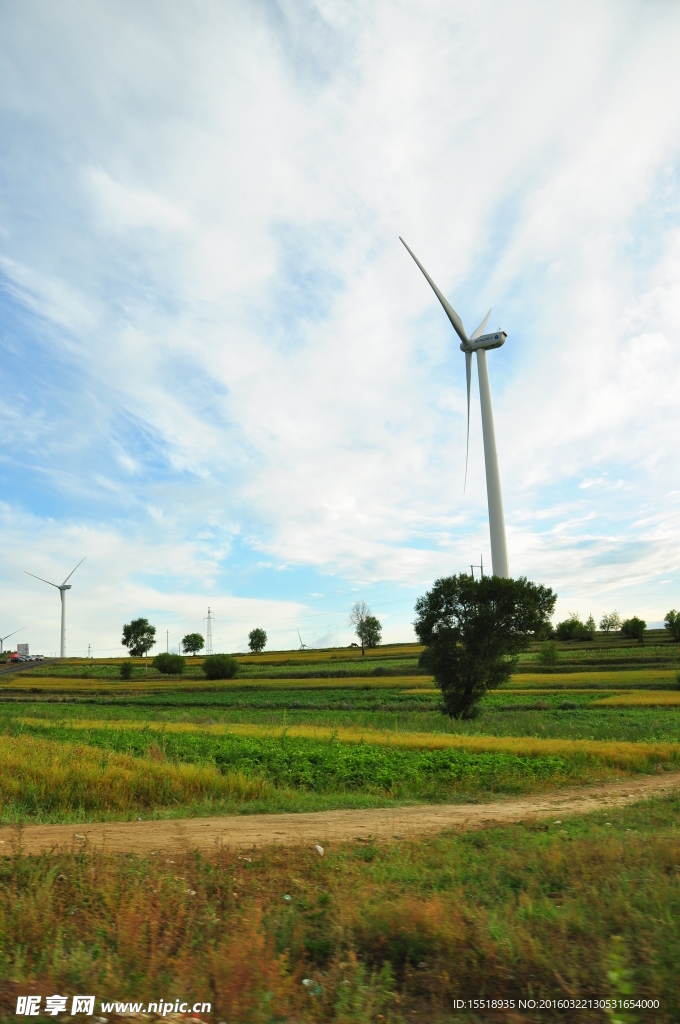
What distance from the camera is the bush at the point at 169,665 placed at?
352 ft

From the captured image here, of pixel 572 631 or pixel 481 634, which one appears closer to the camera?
pixel 481 634

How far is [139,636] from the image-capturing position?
155 metres

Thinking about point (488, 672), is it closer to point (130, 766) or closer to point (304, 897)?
point (130, 766)

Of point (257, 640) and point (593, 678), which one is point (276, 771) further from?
point (257, 640)

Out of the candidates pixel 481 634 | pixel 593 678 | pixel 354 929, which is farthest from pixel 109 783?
pixel 593 678

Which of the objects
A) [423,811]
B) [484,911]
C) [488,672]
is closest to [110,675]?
[488,672]

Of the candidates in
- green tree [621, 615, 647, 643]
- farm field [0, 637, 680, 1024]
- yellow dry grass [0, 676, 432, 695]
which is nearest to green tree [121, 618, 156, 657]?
yellow dry grass [0, 676, 432, 695]

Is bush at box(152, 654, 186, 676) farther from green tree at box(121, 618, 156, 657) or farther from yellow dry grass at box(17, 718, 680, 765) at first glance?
yellow dry grass at box(17, 718, 680, 765)

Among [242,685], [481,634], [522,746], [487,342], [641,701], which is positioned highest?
[487,342]

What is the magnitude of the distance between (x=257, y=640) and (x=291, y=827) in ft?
553

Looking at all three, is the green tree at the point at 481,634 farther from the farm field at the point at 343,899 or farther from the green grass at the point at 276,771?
the farm field at the point at 343,899

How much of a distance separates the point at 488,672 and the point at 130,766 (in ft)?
97.6

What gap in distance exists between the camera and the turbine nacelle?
6644cm

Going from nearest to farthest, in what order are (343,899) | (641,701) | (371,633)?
(343,899), (641,701), (371,633)
